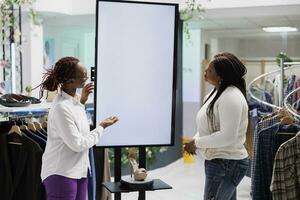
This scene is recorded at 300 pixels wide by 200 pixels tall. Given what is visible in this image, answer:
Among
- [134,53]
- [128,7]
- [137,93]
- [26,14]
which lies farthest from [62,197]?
[26,14]

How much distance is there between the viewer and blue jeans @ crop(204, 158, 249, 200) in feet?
8.34

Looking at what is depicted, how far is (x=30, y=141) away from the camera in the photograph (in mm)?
2758

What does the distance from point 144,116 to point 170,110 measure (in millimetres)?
170

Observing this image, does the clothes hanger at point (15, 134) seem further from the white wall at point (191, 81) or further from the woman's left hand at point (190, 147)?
the white wall at point (191, 81)

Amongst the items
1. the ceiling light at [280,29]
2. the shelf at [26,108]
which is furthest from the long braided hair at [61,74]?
the ceiling light at [280,29]

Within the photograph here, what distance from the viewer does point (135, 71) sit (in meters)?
2.70

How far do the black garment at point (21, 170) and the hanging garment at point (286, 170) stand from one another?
1.35 meters

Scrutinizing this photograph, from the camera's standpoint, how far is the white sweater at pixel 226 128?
8.18 ft

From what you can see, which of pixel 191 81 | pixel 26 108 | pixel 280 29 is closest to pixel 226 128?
pixel 26 108

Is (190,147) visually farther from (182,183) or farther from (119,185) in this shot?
(182,183)

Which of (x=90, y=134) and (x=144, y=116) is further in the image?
(x=144, y=116)

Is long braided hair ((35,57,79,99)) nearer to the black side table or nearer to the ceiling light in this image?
the black side table

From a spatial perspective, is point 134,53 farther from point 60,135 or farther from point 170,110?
point 60,135

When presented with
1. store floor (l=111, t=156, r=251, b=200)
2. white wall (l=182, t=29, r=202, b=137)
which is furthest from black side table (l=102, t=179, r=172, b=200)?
white wall (l=182, t=29, r=202, b=137)
